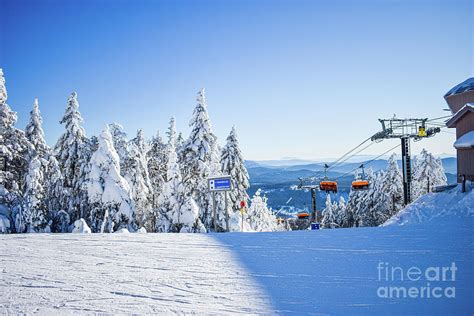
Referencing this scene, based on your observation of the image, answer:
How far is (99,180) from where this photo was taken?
2077 centimetres

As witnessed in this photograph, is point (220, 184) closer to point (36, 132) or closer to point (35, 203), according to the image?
point (35, 203)

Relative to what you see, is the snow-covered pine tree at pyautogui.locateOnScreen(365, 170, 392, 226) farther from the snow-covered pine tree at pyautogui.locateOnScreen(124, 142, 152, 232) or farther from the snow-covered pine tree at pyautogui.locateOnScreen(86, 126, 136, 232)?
the snow-covered pine tree at pyautogui.locateOnScreen(86, 126, 136, 232)

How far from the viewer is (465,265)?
6.07 metres

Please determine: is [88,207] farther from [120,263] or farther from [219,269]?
A: [219,269]

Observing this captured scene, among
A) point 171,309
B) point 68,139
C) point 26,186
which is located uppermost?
point 68,139

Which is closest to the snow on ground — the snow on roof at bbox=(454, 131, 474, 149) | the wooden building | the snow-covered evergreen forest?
the snow-covered evergreen forest

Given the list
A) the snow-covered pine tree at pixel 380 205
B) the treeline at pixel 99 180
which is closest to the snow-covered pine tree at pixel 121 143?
the treeline at pixel 99 180

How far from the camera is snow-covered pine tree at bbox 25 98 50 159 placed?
25.0 metres

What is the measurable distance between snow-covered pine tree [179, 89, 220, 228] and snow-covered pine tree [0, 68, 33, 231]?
35.6 feet

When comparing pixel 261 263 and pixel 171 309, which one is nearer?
pixel 171 309

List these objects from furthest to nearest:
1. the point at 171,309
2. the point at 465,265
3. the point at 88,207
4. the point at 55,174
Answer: the point at 55,174 → the point at 88,207 → the point at 465,265 → the point at 171,309

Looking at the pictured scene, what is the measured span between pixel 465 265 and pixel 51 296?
7367mm

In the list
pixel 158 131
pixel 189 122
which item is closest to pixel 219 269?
pixel 189 122

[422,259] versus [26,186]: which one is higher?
[26,186]
